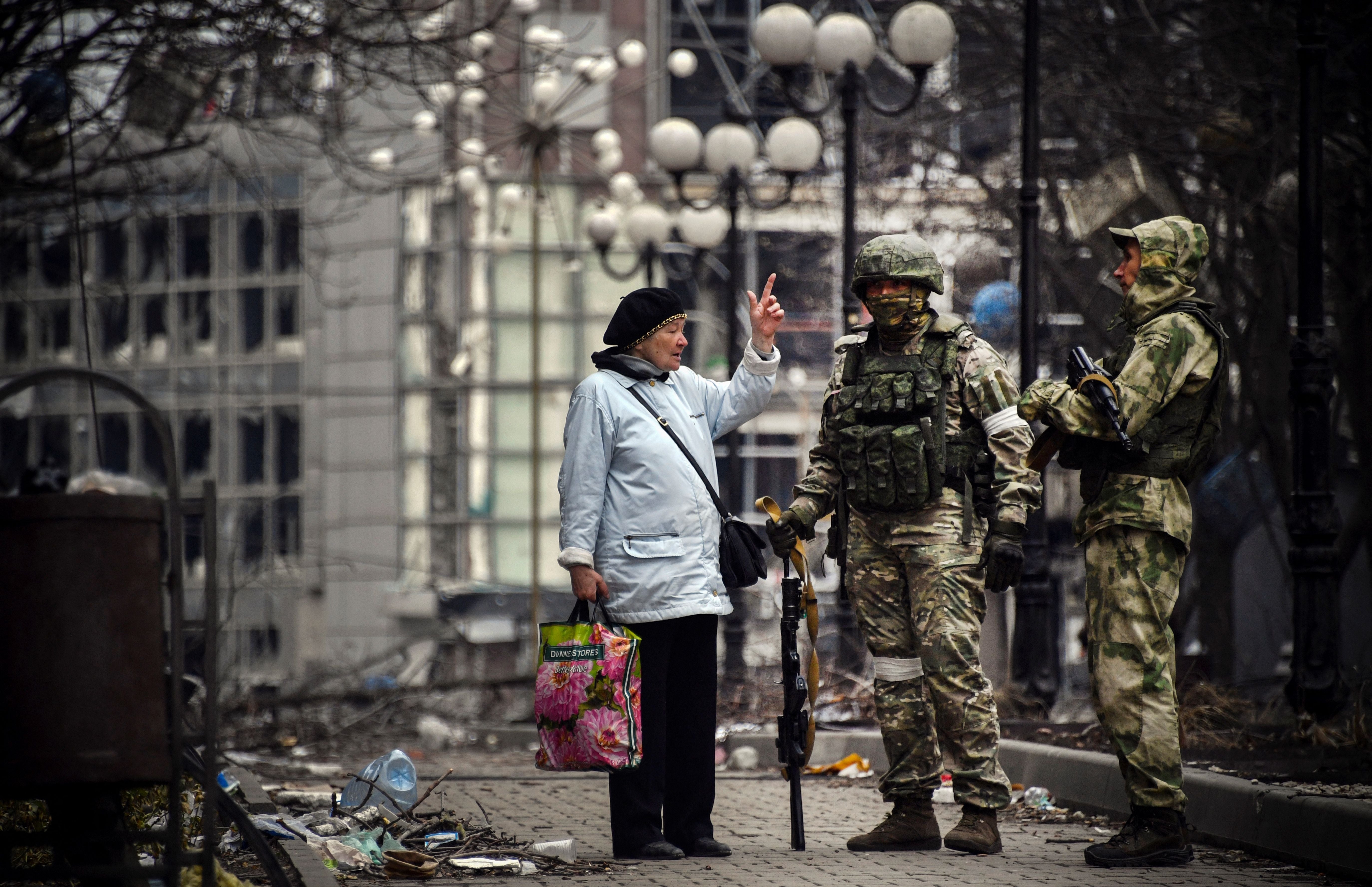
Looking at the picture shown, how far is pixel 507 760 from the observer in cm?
1325

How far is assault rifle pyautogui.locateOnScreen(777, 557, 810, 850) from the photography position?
6504 millimetres

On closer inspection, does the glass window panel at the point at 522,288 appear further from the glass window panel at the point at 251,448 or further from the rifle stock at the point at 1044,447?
the rifle stock at the point at 1044,447

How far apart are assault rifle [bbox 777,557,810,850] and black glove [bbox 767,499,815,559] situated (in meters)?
0.13

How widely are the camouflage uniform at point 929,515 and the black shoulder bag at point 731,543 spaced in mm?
242

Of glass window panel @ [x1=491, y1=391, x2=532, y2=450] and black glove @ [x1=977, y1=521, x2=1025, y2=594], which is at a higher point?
glass window panel @ [x1=491, y1=391, x2=532, y2=450]

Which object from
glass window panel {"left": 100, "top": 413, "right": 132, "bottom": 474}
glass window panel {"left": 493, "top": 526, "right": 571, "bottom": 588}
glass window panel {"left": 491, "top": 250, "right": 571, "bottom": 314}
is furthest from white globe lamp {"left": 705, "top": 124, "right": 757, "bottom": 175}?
→ glass window panel {"left": 100, "top": 413, "right": 132, "bottom": 474}

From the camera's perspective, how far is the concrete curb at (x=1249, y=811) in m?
5.79

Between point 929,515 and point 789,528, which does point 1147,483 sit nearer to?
point 929,515

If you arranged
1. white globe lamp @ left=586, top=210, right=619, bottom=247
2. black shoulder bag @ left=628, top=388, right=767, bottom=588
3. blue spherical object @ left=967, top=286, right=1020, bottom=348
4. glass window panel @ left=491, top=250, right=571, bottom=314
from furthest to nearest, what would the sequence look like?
glass window panel @ left=491, top=250, right=571, bottom=314, white globe lamp @ left=586, top=210, right=619, bottom=247, blue spherical object @ left=967, top=286, right=1020, bottom=348, black shoulder bag @ left=628, top=388, right=767, bottom=588

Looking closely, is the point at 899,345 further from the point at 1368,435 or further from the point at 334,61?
the point at 1368,435

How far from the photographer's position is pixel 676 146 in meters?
16.5

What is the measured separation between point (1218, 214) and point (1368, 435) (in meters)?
2.76

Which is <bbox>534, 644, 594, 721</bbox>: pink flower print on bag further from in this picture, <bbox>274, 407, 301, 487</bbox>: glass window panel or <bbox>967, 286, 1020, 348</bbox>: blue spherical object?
<bbox>274, 407, 301, 487</bbox>: glass window panel

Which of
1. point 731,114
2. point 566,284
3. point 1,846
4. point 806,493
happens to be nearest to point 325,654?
point 566,284
